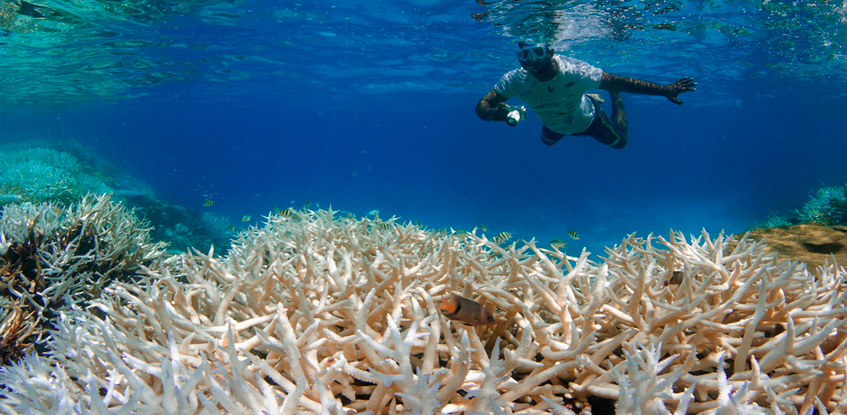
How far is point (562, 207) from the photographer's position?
49.6 m

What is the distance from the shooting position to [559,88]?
690cm

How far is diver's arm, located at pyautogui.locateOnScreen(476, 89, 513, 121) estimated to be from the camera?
237 inches

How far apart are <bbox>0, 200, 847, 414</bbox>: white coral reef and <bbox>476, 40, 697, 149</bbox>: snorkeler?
387 cm

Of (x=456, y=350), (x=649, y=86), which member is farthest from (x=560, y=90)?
(x=456, y=350)

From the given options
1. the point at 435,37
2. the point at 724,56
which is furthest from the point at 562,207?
the point at 435,37

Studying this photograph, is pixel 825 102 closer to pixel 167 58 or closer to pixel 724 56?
pixel 724 56

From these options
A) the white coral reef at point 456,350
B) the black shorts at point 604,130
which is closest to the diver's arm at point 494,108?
the black shorts at point 604,130

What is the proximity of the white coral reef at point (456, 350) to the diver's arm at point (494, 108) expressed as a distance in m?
3.67

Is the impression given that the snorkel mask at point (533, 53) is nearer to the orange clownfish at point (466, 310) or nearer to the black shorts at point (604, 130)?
the black shorts at point (604, 130)

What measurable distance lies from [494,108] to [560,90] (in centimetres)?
160

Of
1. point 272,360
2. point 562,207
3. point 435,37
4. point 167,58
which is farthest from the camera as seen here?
point 562,207

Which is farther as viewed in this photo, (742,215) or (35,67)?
(742,215)

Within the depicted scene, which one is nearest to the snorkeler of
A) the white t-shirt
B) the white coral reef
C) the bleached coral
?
the white t-shirt

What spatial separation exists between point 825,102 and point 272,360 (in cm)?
6473
